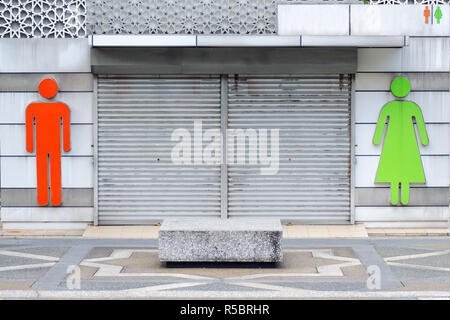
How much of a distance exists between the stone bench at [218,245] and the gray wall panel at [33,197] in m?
3.87

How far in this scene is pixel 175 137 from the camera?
13.7m

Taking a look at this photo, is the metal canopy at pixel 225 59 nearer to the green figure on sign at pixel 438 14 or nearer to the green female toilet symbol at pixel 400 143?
the green female toilet symbol at pixel 400 143

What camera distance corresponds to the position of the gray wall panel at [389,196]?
13.7 m

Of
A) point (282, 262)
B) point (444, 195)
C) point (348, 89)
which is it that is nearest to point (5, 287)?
point (282, 262)

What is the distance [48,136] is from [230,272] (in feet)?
17.5

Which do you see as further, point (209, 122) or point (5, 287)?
point (209, 122)

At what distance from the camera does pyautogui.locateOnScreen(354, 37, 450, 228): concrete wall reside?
44.4ft

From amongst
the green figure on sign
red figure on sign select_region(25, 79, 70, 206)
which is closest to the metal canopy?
red figure on sign select_region(25, 79, 70, 206)

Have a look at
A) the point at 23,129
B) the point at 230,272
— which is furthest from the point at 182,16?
the point at 230,272

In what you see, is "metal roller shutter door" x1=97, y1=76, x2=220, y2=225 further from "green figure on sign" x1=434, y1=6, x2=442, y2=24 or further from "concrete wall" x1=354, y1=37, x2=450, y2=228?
"green figure on sign" x1=434, y1=6, x2=442, y2=24

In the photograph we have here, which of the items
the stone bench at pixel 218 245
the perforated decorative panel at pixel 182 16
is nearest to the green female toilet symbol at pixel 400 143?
the perforated decorative panel at pixel 182 16

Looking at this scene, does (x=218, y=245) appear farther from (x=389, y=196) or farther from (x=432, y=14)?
(x=432, y=14)

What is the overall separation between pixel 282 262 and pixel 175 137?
3.96 metres

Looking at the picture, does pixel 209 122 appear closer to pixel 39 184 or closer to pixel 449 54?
pixel 39 184
